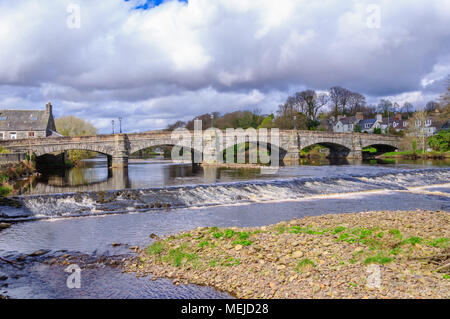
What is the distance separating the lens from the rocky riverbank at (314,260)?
6.91 metres

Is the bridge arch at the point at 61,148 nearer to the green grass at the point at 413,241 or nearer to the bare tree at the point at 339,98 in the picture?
the green grass at the point at 413,241

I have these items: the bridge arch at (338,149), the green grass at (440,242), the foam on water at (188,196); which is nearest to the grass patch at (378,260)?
the green grass at (440,242)

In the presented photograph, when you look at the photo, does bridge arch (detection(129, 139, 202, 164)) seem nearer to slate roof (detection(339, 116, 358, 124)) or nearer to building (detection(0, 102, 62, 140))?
building (detection(0, 102, 62, 140))

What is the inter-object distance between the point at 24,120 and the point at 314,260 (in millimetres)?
67179

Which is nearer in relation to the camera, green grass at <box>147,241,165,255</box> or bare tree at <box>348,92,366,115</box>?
green grass at <box>147,241,165,255</box>

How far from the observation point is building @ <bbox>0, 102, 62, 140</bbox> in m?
61.2

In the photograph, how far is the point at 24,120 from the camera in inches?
2463

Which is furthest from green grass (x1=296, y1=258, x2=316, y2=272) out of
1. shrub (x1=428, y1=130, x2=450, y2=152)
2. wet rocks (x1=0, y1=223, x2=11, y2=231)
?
shrub (x1=428, y1=130, x2=450, y2=152)

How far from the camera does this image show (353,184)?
83.9 ft

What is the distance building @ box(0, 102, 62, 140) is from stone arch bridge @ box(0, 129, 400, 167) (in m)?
15.1

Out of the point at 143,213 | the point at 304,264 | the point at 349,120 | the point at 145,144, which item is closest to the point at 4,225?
the point at 143,213

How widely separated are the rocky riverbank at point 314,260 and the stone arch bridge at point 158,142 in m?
38.8

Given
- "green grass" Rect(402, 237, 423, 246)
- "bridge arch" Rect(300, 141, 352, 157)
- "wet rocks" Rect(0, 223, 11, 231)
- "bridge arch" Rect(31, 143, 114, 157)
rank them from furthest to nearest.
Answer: "bridge arch" Rect(300, 141, 352, 157) < "bridge arch" Rect(31, 143, 114, 157) < "wet rocks" Rect(0, 223, 11, 231) < "green grass" Rect(402, 237, 423, 246)

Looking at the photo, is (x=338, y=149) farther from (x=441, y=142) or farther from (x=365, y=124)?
(x=365, y=124)
